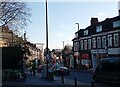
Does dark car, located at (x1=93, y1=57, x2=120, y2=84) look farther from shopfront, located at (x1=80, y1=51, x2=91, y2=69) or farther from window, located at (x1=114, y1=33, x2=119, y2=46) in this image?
shopfront, located at (x1=80, y1=51, x2=91, y2=69)

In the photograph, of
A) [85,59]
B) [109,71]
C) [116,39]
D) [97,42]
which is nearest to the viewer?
[109,71]

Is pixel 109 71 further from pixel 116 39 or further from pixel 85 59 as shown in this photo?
pixel 85 59

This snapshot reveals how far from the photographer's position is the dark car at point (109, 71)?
21.3 metres

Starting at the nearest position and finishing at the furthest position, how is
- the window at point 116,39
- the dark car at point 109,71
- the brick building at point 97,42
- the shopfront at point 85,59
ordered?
1. the dark car at point 109,71
2. the window at point 116,39
3. the brick building at point 97,42
4. the shopfront at point 85,59

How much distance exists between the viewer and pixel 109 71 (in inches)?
873

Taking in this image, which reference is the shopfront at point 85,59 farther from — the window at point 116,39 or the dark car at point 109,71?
the dark car at point 109,71

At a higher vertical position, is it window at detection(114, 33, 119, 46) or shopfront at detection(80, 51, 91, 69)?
window at detection(114, 33, 119, 46)

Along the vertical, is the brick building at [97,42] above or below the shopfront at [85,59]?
above

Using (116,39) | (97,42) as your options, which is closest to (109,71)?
(116,39)

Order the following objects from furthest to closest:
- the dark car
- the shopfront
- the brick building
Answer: the shopfront < the brick building < the dark car

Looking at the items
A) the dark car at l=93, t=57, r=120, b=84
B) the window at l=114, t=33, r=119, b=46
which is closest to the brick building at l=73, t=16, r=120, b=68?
the window at l=114, t=33, r=119, b=46

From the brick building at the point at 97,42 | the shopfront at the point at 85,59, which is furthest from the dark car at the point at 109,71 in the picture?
the shopfront at the point at 85,59

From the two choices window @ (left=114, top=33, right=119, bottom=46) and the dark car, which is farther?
window @ (left=114, top=33, right=119, bottom=46)

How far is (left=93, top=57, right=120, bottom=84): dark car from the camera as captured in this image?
21256 millimetres
